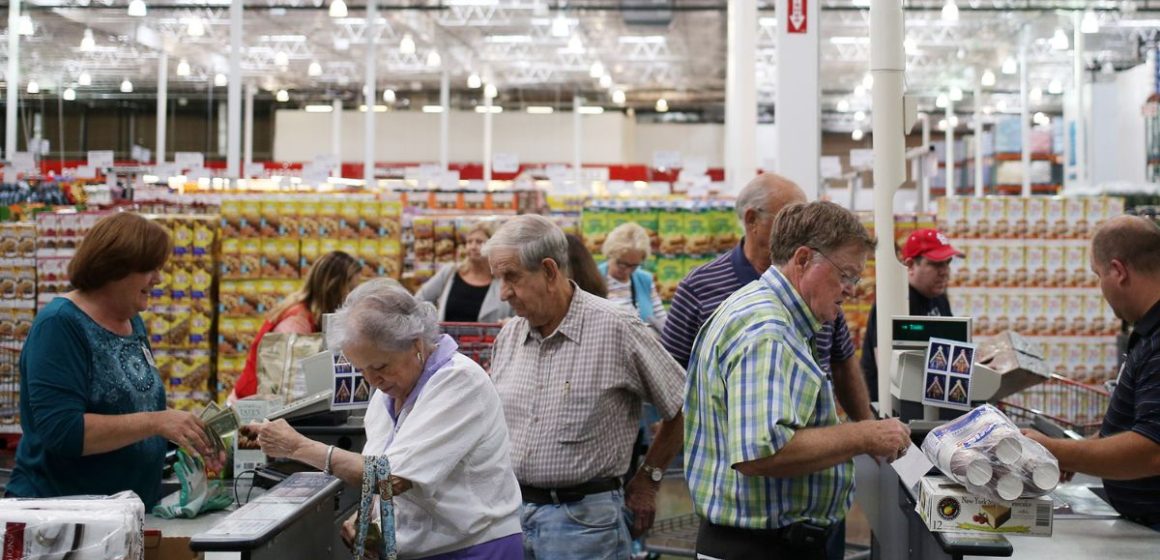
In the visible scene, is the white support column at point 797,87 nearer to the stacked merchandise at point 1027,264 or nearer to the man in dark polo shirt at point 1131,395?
the stacked merchandise at point 1027,264

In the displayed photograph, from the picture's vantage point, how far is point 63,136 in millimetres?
17625

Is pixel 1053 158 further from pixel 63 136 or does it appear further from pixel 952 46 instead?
pixel 63 136

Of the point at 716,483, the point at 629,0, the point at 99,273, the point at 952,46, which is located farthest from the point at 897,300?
the point at 952,46

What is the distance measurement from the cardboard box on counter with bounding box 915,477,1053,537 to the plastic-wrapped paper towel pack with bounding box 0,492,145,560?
1859 millimetres

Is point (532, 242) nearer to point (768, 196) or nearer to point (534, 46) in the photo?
point (768, 196)

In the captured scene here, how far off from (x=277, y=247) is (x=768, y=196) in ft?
20.9

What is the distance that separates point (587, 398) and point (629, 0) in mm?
17428

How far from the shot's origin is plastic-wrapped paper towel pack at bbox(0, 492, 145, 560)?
2.42m

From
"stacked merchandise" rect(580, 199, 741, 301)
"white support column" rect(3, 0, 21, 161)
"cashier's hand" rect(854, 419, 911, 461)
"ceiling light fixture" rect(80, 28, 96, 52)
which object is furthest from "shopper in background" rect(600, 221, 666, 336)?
"ceiling light fixture" rect(80, 28, 96, 52)

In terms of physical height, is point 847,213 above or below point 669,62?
below

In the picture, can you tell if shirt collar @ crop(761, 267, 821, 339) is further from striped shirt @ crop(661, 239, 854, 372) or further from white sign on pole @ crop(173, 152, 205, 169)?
white sign on pole @ crop(173, 152, 205, 169)

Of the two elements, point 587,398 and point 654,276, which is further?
point 654,276

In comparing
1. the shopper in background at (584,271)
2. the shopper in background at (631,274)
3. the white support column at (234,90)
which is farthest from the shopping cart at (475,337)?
the white support column at (234,90)

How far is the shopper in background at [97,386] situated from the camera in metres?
3.25
